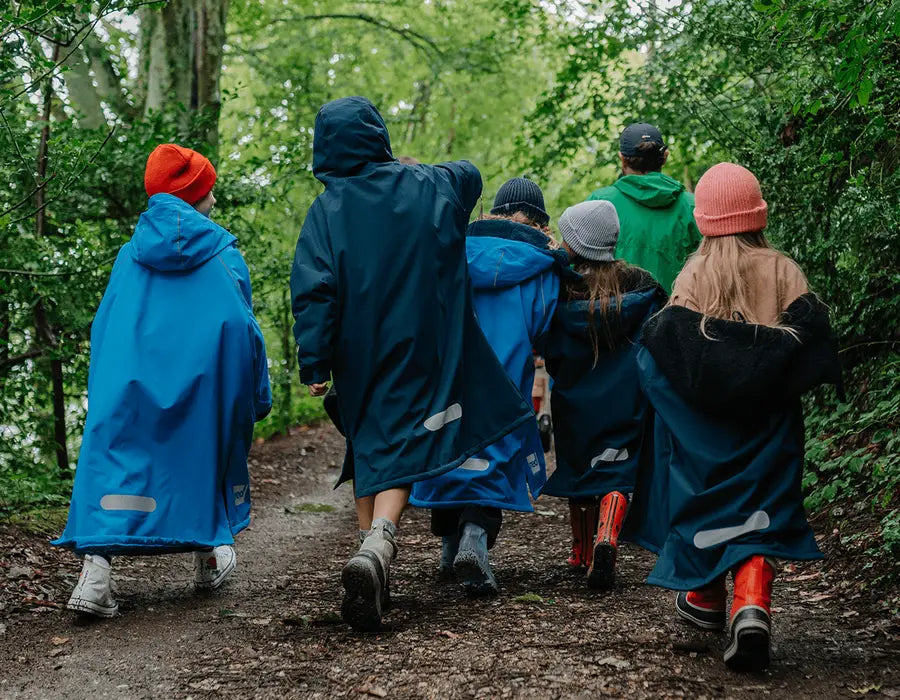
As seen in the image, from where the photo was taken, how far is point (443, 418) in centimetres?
429

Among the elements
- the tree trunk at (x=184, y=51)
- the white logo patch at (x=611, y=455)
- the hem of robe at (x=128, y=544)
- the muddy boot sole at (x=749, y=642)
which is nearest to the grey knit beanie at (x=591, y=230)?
the white logo patch at (x=611, y=455)

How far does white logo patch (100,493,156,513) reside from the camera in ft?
14.5

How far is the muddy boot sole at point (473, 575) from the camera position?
178 inches

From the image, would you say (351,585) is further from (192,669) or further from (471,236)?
(471,236)

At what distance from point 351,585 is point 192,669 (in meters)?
0.66

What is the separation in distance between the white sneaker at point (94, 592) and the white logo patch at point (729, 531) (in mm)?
2608

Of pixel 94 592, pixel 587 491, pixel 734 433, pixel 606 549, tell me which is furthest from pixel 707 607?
pixel 94 592

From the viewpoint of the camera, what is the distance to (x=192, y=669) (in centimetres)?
369

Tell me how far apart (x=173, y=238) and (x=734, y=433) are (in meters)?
2.70

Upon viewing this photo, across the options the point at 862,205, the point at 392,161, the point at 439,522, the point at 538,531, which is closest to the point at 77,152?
the point at 392,161

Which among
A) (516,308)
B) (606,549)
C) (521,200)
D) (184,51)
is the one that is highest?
(184,51)

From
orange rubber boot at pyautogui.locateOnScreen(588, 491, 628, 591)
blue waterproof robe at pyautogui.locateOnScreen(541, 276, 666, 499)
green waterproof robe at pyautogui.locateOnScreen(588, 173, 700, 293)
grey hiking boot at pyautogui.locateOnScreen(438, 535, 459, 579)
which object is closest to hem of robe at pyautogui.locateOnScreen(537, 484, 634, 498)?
blue waterproof robe at pyautogui.locateOnScreen(541, 276, 666, 499)

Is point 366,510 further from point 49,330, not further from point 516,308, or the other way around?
point 49,330

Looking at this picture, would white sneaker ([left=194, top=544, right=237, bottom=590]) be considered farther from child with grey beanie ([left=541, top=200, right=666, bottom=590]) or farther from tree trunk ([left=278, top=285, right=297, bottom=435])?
tree trunk ([left=278, top=285, right=297, bottom=435])
